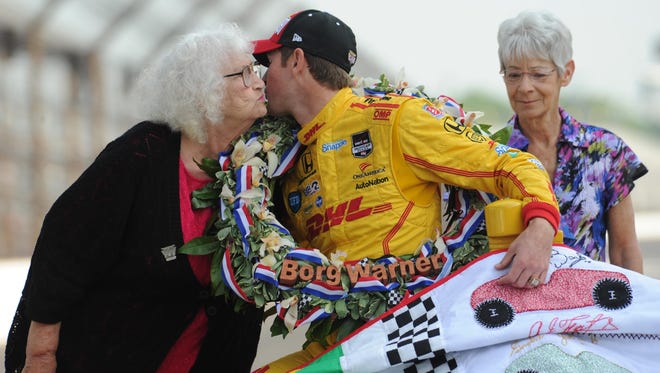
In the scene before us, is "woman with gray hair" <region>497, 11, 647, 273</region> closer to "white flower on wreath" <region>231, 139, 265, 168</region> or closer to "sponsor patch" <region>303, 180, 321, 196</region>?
"sponsor patch" <region>303, 180, 321, 196</region>

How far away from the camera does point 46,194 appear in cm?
1047

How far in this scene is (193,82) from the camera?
383 cm

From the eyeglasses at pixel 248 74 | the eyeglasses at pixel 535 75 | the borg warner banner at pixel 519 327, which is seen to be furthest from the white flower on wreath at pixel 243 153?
the eyeglasses at pixel 535 75

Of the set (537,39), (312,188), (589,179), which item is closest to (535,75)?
(537,39)

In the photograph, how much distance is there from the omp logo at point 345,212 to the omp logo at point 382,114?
31cm

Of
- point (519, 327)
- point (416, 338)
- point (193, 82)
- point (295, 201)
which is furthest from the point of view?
point (295, 201)

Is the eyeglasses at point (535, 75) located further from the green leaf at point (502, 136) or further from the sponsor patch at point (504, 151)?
the sponsor patch at point (504, 151)

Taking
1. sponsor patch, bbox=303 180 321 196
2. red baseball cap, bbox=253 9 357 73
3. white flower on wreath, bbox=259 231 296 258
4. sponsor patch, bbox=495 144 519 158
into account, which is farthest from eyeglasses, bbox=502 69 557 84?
white flower on wreath, bbox=259 231 296 258

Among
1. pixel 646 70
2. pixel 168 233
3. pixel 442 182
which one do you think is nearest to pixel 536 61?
pixel 442 182

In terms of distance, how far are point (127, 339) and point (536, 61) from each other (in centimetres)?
212

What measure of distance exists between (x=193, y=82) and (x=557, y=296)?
1618 millimetres

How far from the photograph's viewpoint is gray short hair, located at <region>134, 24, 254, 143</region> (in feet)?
12.5

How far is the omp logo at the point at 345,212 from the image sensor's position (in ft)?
12.0

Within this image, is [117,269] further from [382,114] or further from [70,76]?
[70,76]
